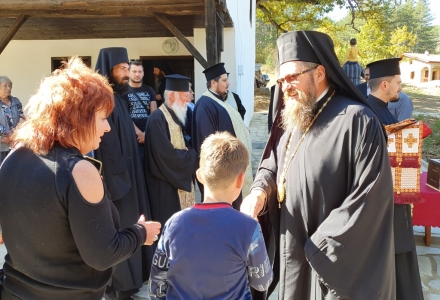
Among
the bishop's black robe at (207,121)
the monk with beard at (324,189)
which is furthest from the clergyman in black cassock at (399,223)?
the bishop's black robe at (207,121)

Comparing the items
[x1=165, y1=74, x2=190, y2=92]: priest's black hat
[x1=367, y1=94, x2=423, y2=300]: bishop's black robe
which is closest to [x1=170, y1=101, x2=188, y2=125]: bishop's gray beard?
[x1=165, y1=74, x2=190, y2=92]: priest's black hat

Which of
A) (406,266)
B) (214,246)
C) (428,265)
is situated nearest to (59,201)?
(214,246)

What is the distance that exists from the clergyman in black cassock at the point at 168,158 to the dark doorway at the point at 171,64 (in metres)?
5.75

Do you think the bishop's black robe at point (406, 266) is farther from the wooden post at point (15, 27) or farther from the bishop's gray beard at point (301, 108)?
the wooden post at point (15, 27)

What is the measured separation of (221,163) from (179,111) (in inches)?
98.7

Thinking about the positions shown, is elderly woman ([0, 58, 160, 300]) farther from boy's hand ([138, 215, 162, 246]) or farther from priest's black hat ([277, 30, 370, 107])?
priest's black hat ([277, 30, 370, 107])

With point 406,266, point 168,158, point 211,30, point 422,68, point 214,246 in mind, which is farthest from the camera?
point 422,68

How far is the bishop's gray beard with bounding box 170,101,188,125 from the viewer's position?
13.8ft

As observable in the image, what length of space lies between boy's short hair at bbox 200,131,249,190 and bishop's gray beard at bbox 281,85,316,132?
55 centimetres

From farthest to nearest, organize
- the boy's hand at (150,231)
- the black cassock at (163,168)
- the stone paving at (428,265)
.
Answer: the black cassock at (163,168), the stone paving at (428,265), the boy's hand at (150,231)

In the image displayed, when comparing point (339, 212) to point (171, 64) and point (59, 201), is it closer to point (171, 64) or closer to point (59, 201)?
point (59, 201)

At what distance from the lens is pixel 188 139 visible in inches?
178

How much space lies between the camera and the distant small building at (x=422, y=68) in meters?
45.4

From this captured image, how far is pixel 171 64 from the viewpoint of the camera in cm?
1015
